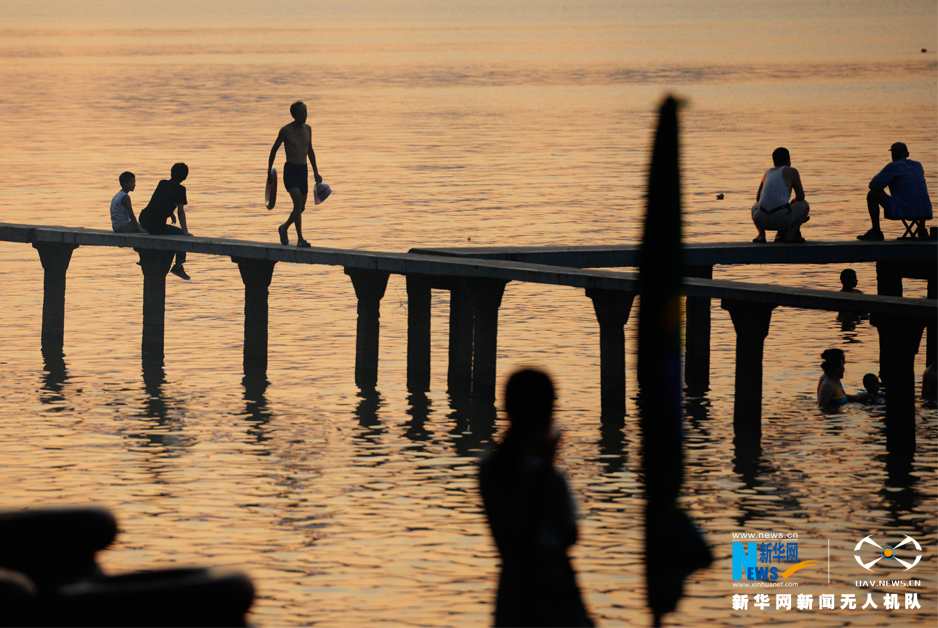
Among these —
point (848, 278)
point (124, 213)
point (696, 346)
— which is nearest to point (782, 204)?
point (848, 278)

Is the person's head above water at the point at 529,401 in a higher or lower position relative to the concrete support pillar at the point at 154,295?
lower

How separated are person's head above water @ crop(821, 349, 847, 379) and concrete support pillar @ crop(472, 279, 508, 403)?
3.76 m

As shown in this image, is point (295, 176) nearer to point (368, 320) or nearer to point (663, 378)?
point (368, 320)

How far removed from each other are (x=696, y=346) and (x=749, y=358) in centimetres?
350

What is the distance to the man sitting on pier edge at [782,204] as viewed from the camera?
2125 centimetres

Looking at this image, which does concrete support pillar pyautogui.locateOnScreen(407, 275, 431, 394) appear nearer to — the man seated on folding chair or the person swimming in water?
the person swimming in water

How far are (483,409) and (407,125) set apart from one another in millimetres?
53141

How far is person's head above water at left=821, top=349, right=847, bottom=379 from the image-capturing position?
63.5 ft

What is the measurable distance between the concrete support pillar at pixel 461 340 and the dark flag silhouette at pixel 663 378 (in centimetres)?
1358

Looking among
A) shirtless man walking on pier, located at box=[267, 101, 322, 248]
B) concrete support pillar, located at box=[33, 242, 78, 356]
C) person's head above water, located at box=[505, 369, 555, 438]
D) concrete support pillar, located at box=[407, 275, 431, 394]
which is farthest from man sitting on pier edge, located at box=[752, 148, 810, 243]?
person's head above water, located at box=[505, 369, 555, 438]

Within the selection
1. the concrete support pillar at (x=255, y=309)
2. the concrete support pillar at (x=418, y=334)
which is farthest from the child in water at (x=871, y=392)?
the concrete support pillar at (x=255, y=309)

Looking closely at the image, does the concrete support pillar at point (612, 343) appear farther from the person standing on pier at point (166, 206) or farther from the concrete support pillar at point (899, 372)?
the person standing on pier at point (166, 206)

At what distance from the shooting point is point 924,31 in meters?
184

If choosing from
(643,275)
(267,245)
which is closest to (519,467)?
(643,275)
